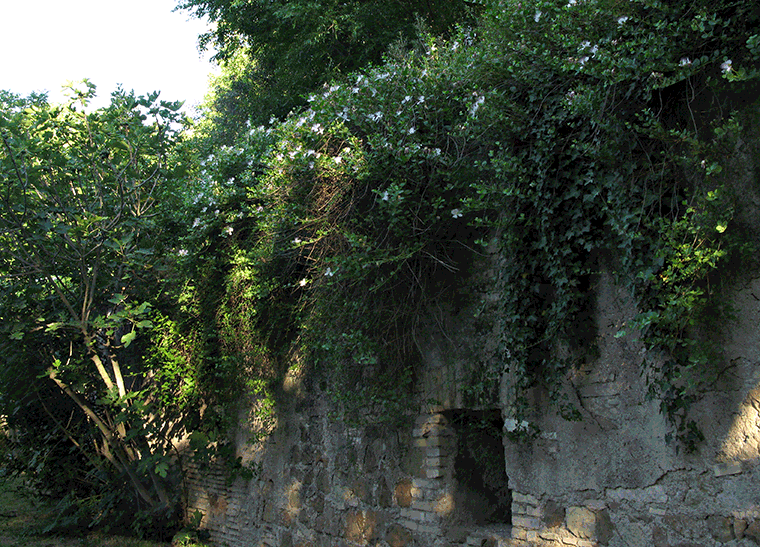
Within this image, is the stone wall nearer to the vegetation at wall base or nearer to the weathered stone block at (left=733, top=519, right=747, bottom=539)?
the weathered stone block at (left=733, top=519, right=747, bottom=539)

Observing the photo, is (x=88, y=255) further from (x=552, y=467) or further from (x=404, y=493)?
(x=552, y=467)

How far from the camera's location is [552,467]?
321 cm

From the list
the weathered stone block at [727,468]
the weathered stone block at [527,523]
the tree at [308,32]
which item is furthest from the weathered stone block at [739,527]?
the tree at [308,32]

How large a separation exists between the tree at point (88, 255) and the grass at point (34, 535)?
1.43 ft

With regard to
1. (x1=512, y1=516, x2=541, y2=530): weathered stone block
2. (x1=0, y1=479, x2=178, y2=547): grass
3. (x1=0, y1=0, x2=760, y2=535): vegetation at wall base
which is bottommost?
(x1=0, y1=479, x2=178, y2=547): grass

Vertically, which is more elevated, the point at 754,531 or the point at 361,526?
the point at 754,531

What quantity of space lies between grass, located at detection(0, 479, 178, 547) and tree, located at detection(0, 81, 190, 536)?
437mm

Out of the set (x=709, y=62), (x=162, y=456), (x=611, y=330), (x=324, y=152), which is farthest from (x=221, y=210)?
(x=709, y=62)

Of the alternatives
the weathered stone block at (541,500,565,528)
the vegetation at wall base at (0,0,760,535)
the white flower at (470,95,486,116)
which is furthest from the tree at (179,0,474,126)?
the weathered stone block at (541,500,565,528)

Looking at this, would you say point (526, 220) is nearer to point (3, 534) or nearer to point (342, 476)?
point (342, 476)

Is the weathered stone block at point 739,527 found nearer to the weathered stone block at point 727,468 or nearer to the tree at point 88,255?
the weathered stone block at point 727,468

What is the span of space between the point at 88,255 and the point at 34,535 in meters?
3.25

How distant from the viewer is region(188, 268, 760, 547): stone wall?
2533 mm

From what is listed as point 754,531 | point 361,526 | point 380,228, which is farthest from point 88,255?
point 754,531
